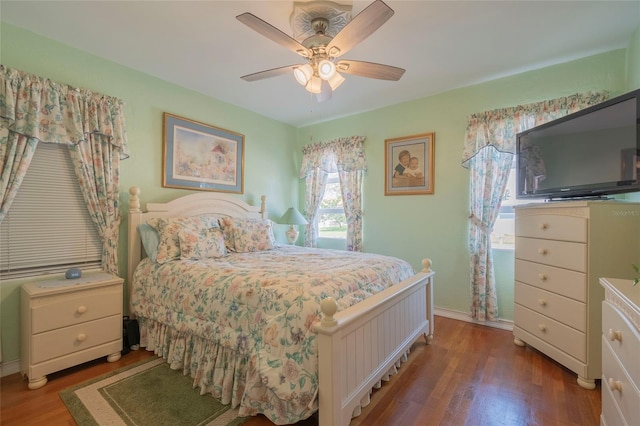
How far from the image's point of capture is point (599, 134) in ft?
6.34

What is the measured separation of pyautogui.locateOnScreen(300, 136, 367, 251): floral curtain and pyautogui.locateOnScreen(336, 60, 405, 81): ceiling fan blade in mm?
1784

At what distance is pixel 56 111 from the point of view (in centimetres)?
212

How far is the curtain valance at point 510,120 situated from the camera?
95.7 inches

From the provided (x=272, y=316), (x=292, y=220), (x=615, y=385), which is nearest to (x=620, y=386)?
(x=615, y=385)

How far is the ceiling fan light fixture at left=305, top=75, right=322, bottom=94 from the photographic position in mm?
1934

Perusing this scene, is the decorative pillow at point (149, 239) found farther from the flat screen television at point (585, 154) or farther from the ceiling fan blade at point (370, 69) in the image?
the flat screen television at point (585, 154)

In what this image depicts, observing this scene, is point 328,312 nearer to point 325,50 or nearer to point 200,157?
point 325,50

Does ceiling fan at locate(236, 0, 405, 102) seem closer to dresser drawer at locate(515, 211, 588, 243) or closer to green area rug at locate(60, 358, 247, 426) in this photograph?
dresser drawer at locate(515, 211, 588, 243)

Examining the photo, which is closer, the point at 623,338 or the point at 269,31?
the point at 623,338

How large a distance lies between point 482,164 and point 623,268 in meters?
1.39

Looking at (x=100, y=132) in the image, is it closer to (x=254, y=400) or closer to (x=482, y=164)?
(x=254, y=400)

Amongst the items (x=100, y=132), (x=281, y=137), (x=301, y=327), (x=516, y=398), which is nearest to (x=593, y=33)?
(x=516, y=398)

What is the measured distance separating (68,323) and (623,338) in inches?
123

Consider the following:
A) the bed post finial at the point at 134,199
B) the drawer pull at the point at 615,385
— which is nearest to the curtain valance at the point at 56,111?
the bed post finial at the point at 134,199
